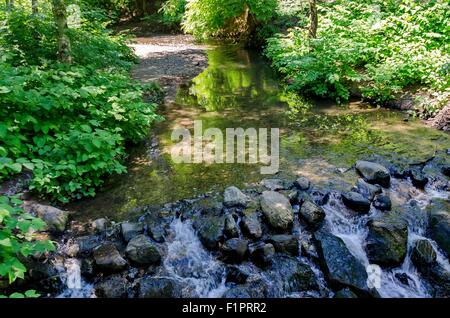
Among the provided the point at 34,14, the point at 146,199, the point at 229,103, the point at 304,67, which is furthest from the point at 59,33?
the point at 304,67

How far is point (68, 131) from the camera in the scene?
6.16 m

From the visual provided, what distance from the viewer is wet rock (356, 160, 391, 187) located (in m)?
6.30

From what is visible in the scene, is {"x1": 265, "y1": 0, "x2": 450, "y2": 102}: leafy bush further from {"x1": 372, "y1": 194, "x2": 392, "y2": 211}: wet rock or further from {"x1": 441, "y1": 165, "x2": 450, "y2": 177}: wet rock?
{"x1": 372, "y1": 194, "x2": 392, "y2": 211}: wet rock

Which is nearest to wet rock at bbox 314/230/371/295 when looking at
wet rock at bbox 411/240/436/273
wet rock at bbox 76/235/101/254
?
wet rock at bbox 411/240/436/273

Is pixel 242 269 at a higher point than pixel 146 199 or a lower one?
lower

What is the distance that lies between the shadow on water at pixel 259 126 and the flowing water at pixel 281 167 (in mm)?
19

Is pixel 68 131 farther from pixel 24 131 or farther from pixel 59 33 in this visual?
pixel 59 33

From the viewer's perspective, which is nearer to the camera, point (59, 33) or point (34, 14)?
point (59, 33)

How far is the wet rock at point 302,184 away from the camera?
617 cm

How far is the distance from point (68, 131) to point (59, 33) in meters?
2.65

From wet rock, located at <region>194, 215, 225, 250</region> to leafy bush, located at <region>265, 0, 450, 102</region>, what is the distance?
257 inches

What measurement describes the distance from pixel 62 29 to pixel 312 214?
6205mm

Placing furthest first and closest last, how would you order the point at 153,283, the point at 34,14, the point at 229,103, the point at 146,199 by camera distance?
the point at 229,103 < the point at 34,14 < the point at 146,199 < the point at 153,283

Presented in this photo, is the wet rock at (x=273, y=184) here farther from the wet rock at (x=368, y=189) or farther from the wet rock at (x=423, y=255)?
the wet rock at (x=423, y=255)
